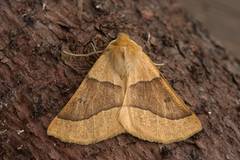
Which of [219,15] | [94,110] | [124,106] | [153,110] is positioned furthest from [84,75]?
[219,15]

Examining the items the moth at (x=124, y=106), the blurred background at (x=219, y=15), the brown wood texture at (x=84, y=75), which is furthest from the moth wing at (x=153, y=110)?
the blurred background at (x=219, y=15)

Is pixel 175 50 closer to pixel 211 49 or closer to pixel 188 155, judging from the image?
pixel 211 49

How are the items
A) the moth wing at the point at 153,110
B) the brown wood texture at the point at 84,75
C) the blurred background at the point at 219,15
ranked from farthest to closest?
the blurred background at the point at 219,15 → the moth wing at the point at 153,110 → the brown wood texture at the point at 84,75

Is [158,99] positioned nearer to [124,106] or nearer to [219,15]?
[124,106]

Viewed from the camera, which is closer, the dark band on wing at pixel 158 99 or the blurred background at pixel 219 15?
the dark band on wing at pixel 158 99

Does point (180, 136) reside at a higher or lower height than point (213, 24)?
lower

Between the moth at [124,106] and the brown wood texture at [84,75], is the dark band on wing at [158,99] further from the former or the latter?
the brown wood texture at [84,75]

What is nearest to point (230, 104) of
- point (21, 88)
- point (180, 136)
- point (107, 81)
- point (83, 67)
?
point (180, 136)
